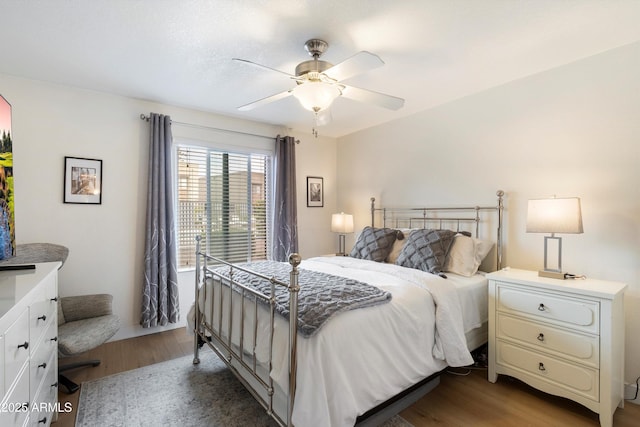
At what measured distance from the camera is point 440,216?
3.36m

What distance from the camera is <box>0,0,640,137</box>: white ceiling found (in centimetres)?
175

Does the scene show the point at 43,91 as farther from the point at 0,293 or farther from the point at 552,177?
the point at 552,177

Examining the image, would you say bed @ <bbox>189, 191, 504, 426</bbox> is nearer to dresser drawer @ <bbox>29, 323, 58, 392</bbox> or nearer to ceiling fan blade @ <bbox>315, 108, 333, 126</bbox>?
dresser drawer @ <bbox>29, 323, 58, 392</bbox>

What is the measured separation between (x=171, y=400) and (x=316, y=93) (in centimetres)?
227

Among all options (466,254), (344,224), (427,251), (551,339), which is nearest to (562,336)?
(551,339)

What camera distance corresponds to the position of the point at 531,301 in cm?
213

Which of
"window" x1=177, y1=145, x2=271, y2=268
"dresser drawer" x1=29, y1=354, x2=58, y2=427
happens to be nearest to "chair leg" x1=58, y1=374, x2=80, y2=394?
"dresser drawer" x1=29, y1=354, x2=58, y2=427

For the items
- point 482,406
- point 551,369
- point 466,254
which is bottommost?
point 482,406

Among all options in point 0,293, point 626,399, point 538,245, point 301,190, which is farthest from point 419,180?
point 0,293

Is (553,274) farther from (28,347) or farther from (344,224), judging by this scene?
(28,347)

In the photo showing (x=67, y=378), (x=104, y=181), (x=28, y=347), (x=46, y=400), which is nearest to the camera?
(x=28, y=347)

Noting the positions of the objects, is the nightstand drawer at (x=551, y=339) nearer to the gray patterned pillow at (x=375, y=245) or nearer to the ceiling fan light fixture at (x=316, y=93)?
the gray patterned pillow at (x=375, y=245)

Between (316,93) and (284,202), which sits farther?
(284,202)

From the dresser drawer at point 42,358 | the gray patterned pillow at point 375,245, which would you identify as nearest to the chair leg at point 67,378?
the dresser drawer at point 42,358
